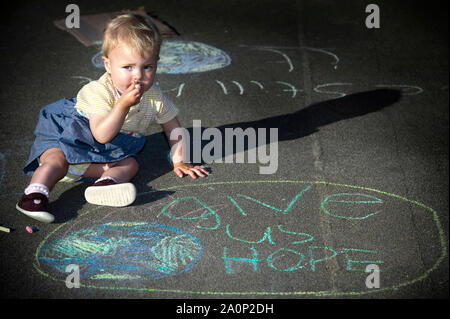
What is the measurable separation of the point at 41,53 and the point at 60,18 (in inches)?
24.7

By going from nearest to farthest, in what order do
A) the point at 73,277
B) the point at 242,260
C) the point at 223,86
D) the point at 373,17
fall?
→ the point at 73,277, the point at 242,260, the point at 223,86, the point at 373,17

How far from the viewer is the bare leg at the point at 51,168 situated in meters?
2.49

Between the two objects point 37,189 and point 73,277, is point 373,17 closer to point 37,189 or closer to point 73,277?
point 37,189

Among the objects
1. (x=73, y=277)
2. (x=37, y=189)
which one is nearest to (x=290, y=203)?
(x=73, y=277)

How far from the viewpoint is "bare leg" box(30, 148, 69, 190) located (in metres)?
2.49

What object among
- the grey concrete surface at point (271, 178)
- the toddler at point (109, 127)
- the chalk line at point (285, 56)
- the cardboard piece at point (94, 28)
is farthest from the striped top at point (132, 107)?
the cardboard piece at point (94, 28)

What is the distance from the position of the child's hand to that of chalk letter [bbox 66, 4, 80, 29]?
7.20ft

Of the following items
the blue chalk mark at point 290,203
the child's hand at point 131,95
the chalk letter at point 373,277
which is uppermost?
the child's hand at point 131,95

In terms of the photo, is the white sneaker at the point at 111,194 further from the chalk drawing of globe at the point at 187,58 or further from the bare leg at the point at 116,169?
the chalk drawing of globe at the point at 187,58

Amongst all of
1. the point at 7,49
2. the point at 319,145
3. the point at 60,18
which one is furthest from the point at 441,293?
the point at 60,18

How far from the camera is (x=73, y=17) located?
450 centimetres

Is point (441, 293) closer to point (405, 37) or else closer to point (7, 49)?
point (405, 37)

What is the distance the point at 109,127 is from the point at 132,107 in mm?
240

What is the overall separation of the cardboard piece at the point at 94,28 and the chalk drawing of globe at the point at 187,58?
0.18m
